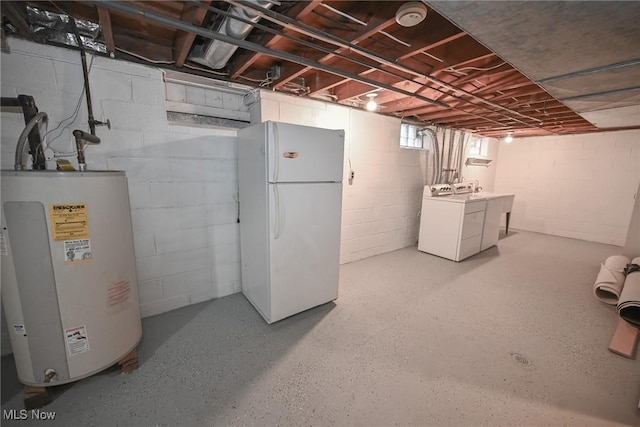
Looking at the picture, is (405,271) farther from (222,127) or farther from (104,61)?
(104,61)

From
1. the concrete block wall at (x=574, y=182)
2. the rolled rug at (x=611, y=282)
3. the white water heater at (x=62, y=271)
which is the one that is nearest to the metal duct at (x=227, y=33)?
the white water heater at (x=62, y=271)

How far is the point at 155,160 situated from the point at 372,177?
2758 mm

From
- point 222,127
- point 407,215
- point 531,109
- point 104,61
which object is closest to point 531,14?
point 222,127

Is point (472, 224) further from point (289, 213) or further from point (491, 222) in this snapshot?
point (289, 213)

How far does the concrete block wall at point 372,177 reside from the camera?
3102mm

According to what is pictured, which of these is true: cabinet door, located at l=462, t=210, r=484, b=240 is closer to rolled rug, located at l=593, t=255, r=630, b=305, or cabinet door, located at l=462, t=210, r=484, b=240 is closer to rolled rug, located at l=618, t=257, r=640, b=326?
rolled rug, located at l=593, t=255, r=630, b=305

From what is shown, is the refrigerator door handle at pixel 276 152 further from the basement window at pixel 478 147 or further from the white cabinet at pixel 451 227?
the basement window at pixel 478 147

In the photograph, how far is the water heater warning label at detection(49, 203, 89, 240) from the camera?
1301 millimetres

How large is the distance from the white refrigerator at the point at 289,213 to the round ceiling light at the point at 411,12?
941 mm

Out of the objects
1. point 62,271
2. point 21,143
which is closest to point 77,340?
point 62,271

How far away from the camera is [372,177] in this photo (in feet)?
12.5

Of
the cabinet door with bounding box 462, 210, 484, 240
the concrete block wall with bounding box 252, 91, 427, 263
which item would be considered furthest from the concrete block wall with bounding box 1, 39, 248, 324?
the cabinet door with bounding box 462, 210, 484, 240

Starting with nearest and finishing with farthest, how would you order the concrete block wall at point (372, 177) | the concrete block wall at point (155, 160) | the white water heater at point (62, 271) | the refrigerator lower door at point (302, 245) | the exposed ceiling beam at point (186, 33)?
the white water heater at point (62, 271)
the exposed ceiling beam at point (186, 33)
the concrete block wall at point (155, 160)
the refrigerator lower door at point (302, 245)
the concrete block wall at point (372, 177)

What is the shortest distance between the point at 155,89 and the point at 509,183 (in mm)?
7284
